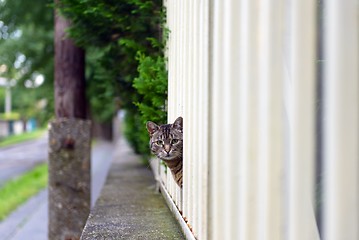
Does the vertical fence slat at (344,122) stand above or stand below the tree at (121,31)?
below

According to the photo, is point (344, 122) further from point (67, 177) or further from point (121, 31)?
point (67, 177)

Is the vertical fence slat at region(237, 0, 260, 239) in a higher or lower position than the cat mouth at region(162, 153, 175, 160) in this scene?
higher

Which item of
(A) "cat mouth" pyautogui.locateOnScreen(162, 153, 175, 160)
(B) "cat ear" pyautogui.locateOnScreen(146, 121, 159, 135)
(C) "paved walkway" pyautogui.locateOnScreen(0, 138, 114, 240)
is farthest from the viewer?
(C) "paved walkway" pyautogui.locateOnScreen(0, 138, 114, 240)

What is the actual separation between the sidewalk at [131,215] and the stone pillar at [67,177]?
0.41 metres

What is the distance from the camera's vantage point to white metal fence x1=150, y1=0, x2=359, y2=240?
44.5 inches

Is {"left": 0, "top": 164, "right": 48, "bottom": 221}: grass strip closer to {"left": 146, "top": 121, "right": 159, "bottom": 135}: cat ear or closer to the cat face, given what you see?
{"left": 146, "top": 121, "right": 159, "bottom": 135}: cat ear

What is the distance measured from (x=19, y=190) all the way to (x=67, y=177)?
7.24 metres

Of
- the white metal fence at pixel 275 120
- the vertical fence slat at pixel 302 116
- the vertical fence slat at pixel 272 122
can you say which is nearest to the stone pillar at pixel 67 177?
Answer: the white metal fence at pixel 275 120

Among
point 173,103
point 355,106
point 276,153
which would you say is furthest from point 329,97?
point 173,103

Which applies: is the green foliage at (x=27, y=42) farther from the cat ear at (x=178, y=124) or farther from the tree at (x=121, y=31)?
the cat ear at (x=178, y=124)

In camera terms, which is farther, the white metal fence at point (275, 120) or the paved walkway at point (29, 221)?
the paved walkway at point (29, 221)

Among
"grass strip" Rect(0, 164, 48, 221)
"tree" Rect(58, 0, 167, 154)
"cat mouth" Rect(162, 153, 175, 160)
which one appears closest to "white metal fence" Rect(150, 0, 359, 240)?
"cat mouth" Rect(162, 153, 175, 160)

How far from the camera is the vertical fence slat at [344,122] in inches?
44.1

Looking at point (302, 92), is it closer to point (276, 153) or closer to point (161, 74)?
point (276, 153)
